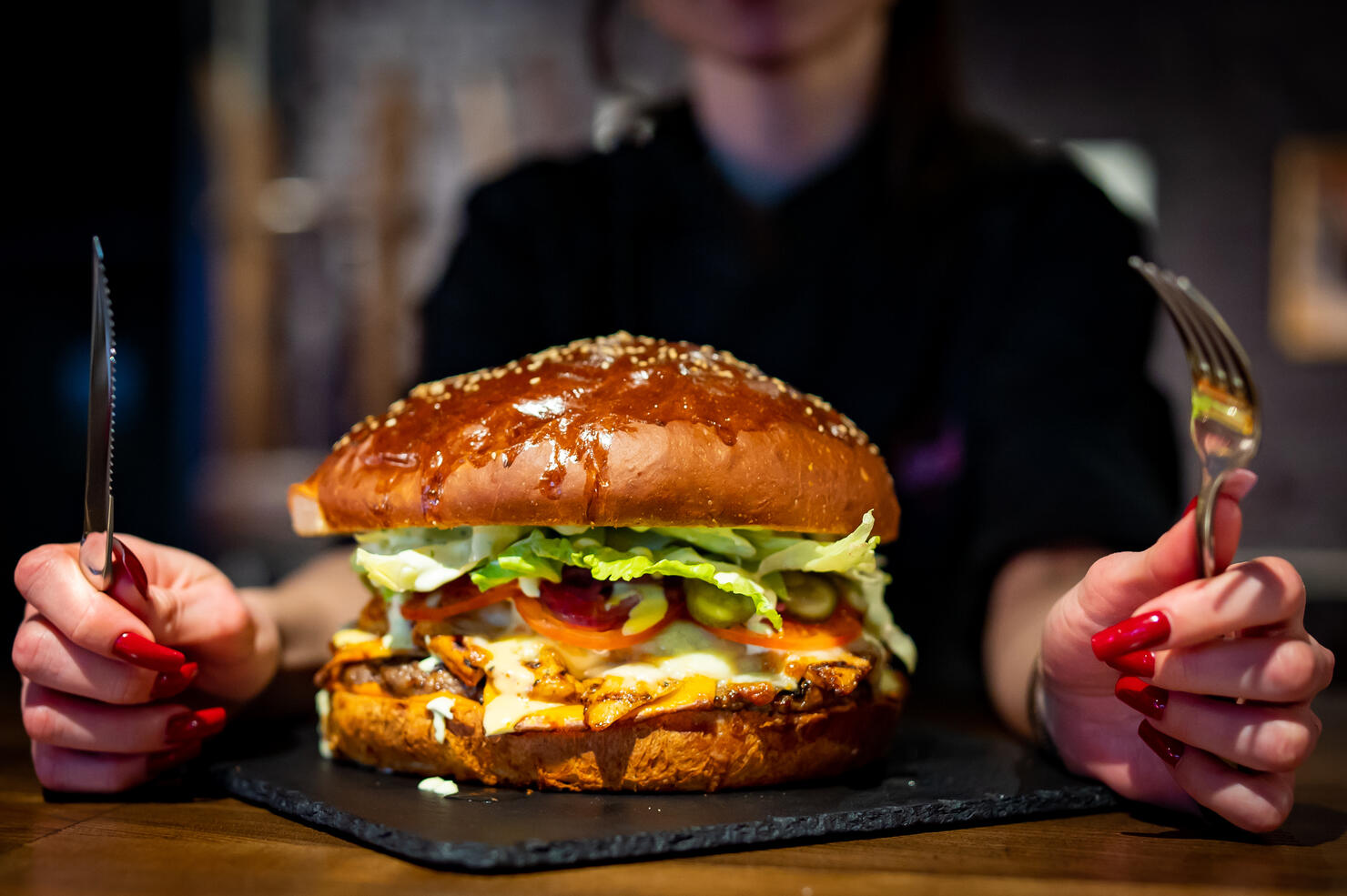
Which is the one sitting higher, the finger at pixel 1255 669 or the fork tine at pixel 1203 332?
the fork tine at pixel 1203 332

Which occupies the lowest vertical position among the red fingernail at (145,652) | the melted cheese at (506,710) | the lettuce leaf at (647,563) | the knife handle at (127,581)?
the melted cheese at (506,710)

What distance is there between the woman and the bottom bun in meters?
0.29

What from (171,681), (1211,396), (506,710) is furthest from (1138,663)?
(171,681)

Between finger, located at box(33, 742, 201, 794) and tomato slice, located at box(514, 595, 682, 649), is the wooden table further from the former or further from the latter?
tomato slice, located at box(514, 595, 682, 649)

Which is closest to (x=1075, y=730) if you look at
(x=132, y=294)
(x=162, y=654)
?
(x=162, y=654)

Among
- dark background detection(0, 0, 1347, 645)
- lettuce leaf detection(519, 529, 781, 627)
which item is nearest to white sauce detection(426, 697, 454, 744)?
lettuce leaf detection(519, 529, 781, 627)

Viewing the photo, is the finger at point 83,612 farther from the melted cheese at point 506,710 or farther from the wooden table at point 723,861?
the melted cheese at point 506,710

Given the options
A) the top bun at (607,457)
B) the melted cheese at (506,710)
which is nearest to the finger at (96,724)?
the top bun at (607,457)

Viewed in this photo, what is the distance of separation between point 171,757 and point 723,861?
2.66ft

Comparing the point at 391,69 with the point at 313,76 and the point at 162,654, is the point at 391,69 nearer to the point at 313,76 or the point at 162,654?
the point at 313,76

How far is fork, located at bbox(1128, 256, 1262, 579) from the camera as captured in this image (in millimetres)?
1078

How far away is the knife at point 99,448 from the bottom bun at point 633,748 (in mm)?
386

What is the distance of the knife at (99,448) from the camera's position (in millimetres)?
1232

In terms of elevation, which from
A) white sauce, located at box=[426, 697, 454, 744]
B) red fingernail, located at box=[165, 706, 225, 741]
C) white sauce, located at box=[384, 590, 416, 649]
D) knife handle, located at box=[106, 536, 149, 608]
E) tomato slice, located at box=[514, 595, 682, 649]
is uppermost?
knife handle, located at box=[106, 536, 149, 608]
